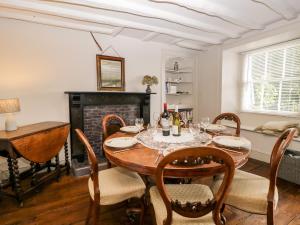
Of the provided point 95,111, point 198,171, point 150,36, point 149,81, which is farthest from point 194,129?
point 150,36

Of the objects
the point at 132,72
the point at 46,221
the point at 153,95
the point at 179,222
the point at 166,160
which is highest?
the point at 132,72

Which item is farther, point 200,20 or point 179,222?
point 200,20

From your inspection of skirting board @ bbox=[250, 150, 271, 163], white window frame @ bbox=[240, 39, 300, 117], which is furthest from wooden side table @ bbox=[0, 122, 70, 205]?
white window frame @ bbox=[240, 39, 300, 117]

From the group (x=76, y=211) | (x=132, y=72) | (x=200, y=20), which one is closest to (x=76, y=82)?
(x=132, y=72)

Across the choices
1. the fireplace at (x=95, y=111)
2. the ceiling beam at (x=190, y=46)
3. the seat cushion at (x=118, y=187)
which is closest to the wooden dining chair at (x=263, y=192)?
the seat cushion at (x=118, y=187)

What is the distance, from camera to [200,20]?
2850 millimetres

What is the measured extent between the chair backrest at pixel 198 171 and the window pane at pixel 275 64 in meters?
3.17

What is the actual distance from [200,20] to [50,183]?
10.5 feet

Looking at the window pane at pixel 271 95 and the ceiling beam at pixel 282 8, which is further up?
the ceiling beam at pixel 282 8

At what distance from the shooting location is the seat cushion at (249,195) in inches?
52.9

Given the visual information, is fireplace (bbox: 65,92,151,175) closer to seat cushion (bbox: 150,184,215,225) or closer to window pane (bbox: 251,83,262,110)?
seat cushion (bbox: 150,184,215,225)

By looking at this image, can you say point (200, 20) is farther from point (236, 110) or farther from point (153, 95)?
point (236, 110)

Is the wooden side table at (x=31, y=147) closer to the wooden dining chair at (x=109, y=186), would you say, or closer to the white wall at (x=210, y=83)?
the wooden dining chair at (x=109, y=186)

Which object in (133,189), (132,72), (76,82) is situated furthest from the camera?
(132,72)
